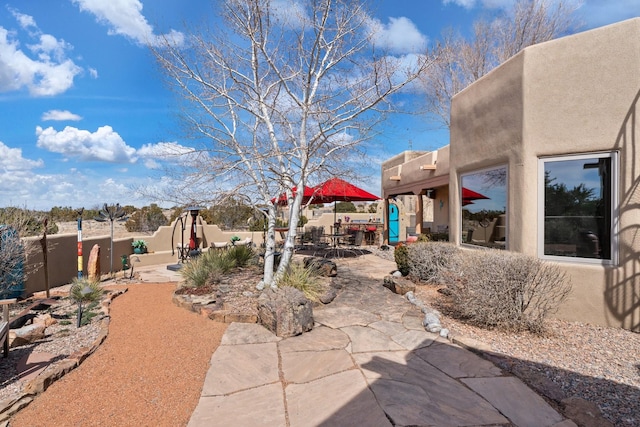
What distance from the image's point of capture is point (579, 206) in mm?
5141

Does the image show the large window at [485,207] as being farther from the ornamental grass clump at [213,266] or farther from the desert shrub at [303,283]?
the ornamental grass clump at [213,266]

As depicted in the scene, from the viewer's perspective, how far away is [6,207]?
7.10m

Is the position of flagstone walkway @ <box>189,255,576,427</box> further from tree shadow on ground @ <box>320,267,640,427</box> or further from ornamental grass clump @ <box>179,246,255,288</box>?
ornamental grass clump @ <box>179,246,255,288</box>

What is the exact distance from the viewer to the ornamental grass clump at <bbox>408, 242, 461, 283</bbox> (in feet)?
22.4

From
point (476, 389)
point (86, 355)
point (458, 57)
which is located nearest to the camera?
point (476, 389)

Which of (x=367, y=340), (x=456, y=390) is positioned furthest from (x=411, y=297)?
(x=456, y=390)

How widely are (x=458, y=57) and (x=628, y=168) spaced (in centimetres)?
1450

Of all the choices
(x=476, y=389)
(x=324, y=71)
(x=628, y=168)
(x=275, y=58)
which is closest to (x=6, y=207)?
(x=275, y=58)

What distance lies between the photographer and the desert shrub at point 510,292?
14.7 ft

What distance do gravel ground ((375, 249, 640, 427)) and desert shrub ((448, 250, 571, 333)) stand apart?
0.16 meters

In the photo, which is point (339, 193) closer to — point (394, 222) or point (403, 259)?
point (403, 259)

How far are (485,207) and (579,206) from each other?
64.6 inches

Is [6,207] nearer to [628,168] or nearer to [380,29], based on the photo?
[380,29]

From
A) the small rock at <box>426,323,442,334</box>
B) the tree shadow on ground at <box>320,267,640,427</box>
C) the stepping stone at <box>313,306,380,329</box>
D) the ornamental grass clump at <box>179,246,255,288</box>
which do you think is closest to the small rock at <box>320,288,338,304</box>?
the stepping stone at <box>313,306,380,329</box>
